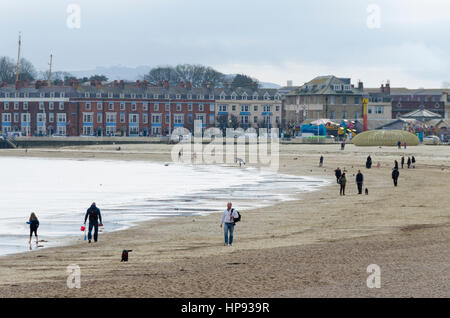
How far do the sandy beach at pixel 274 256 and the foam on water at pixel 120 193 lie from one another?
8.93 ft

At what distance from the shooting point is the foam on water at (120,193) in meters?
35.7

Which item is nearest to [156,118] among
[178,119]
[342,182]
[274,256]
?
[178,119]

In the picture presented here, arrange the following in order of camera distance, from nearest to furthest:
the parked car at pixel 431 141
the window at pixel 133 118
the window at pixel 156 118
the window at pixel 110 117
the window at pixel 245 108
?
the parked car at pixel 431 141
the window at pixel 110 117
the window at pixel 133 118
the window at pixel 156 118
the window at pixel 245 108

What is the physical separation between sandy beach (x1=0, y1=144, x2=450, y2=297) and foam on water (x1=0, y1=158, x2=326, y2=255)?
2.72 metres

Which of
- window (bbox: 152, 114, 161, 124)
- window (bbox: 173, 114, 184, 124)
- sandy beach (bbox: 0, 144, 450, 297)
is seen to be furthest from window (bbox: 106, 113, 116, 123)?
sandy beach (bbox: 0, 144, 450, 297)

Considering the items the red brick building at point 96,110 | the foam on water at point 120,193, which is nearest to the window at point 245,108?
the red brick building at point 96,110

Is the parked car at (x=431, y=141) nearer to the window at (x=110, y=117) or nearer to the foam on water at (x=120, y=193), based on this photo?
the foam on water at (x=120, y=193)

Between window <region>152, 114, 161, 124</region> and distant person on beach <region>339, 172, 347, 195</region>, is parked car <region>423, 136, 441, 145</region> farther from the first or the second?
distant person on beach <region>339, 172, 347, 195</region>

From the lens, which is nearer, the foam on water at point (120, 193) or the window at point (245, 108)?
the foam on water at point (120, 193)

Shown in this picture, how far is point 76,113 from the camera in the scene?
490 feet

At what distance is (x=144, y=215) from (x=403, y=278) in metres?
21.4

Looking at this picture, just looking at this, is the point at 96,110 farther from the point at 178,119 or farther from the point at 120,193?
the point at 120,193

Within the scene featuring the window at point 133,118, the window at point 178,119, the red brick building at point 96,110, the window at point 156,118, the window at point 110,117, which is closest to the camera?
the red brick building at point 96,110
